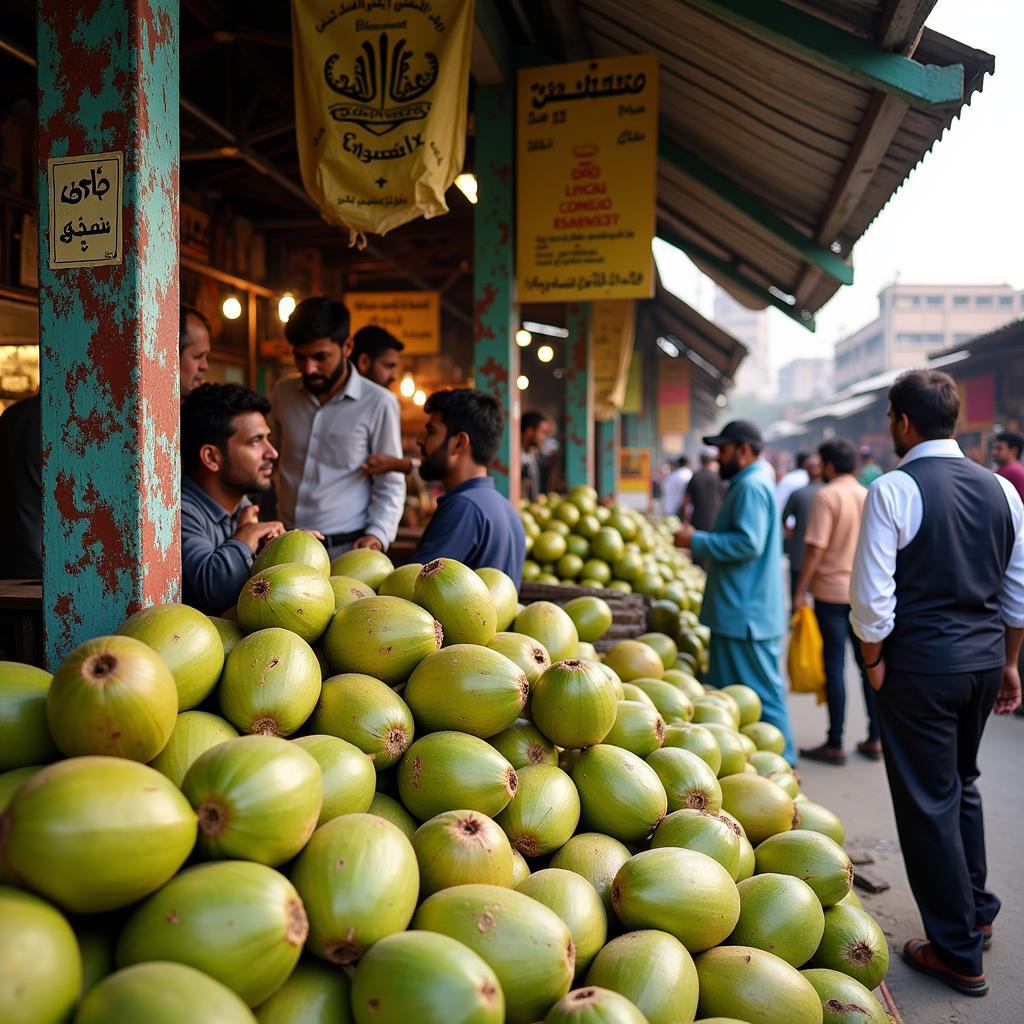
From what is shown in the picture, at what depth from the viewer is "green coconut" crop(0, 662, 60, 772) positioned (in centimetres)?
136

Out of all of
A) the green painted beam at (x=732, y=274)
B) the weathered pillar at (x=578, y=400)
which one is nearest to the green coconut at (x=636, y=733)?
the weathered pillar at (x=578, y=400)

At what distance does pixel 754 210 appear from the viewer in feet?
18.7

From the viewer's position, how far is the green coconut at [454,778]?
5.16 feet

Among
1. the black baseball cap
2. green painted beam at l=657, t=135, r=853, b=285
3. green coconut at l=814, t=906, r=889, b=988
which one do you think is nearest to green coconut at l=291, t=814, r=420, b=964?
green coconut at l=814, t=906, r=889, b=988

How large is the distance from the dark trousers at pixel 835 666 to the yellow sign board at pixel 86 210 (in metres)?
5.34

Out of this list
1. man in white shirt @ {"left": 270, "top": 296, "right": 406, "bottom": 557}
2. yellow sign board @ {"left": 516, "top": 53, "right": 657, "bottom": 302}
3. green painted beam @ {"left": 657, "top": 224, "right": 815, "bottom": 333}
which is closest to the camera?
man in white shirt @ {"left": 270, "top": 296, "right": 406, "bottom": 557}

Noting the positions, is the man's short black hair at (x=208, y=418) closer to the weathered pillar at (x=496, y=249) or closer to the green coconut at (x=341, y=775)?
the green coconut at (x=341, y=775)

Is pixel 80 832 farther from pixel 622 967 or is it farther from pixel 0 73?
pixel 0 73

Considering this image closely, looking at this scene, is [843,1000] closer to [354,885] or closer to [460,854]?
[460,854]

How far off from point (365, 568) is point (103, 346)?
2.97 feet

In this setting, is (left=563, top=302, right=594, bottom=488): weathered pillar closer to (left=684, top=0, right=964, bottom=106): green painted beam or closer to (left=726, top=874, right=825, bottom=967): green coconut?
(left=684, top=0, right=964, bottom=106): green painted beam

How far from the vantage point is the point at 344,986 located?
1215 millimetres

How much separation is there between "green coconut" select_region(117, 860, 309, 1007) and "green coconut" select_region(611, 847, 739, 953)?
0.67 metres

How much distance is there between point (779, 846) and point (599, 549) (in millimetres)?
3703
